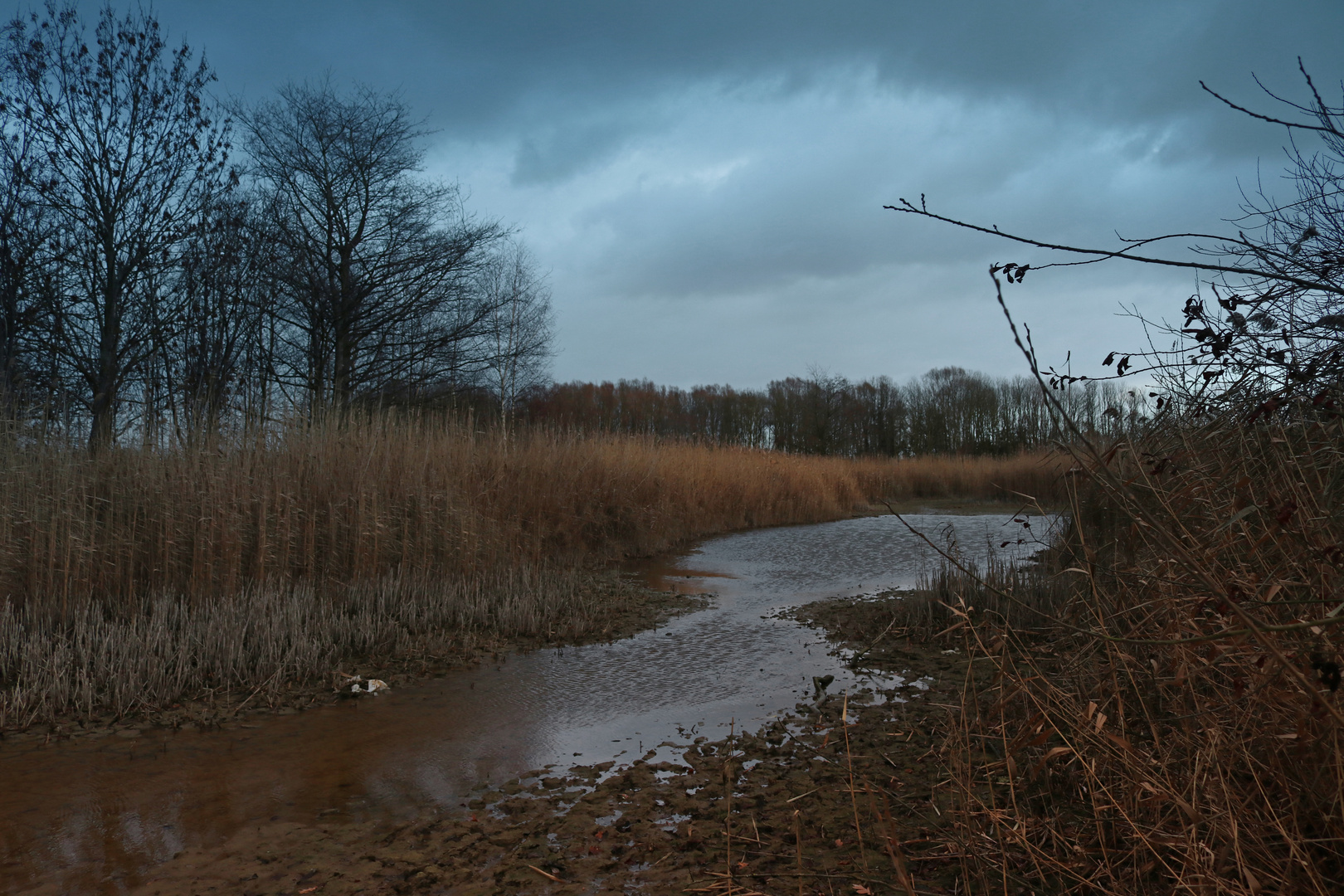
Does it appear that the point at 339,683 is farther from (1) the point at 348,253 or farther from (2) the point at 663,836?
(1) the point at 348,253

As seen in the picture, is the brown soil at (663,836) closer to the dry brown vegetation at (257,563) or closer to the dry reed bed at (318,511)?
the dry reed bed at (318,511)

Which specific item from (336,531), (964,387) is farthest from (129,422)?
(964,387)

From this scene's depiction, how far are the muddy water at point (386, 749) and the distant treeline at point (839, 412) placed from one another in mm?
28587

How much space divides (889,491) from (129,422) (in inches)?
826

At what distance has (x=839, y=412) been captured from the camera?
1570 inches

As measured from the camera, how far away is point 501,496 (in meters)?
10.7

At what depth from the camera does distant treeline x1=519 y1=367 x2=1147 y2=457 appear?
36469mm

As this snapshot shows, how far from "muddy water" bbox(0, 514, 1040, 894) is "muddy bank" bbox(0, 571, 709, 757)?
0.52ft

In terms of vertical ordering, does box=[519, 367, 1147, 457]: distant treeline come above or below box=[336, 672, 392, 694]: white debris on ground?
above

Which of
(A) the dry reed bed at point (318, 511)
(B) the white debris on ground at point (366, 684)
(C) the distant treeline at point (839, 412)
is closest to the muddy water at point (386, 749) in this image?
(B) the white debris on ground at point (366, 684)

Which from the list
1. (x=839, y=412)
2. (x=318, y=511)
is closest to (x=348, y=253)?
(x=318, y=511)

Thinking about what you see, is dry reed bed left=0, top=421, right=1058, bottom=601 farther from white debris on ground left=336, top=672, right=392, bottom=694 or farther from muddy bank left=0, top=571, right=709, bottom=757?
white debris on ground left=336, top=672, right=392, bottom=694

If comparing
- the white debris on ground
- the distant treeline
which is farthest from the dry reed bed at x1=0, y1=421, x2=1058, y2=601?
the distant treeline

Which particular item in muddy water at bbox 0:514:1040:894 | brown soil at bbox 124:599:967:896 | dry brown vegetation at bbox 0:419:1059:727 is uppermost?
dry brown vegetation at bbox 0:419:1059:727
